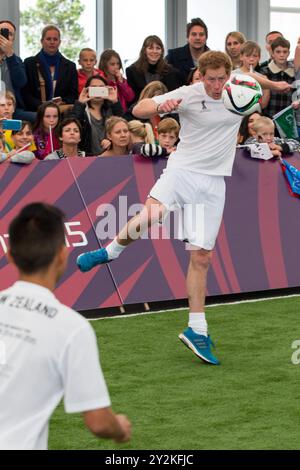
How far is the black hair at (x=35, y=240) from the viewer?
11.6 ft

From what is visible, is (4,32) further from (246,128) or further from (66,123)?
(246,128)

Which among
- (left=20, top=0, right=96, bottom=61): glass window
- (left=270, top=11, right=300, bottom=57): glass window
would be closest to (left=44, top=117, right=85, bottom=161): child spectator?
(left=20, top=0, right=96, bottom=61): glass window

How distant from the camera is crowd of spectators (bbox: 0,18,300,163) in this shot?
11.0 metres

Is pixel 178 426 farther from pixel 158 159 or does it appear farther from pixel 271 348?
pixel 158 159

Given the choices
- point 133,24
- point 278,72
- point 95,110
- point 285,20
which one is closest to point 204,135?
point 95,110

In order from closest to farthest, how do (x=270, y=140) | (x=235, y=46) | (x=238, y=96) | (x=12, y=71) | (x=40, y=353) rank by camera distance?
(x=40, y=353) → (x=238, y=96) → (x=270, y=140) → (x=12, y=71) → (x=235, y=46)

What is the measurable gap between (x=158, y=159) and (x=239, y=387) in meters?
3.72

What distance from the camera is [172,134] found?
36.5 ft

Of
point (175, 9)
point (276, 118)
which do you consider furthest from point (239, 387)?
point (175, 9)

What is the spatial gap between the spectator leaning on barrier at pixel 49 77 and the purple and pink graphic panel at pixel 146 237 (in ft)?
8.37

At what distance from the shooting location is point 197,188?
8.13 metres

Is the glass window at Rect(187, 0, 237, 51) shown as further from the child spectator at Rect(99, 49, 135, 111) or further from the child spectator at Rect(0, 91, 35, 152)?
the child spectator at Rect(0, 91, 35, 152)

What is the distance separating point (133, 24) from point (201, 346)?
10392mm

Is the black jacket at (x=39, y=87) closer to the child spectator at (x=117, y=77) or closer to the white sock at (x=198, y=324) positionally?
the child spectator at (x=117, y=77)
